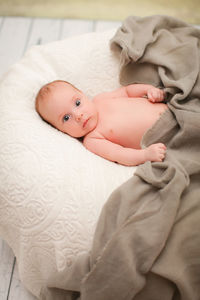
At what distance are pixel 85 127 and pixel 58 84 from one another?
18 cm

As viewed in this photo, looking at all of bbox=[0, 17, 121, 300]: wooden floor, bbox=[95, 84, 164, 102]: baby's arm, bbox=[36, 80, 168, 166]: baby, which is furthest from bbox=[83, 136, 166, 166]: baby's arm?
bbox=[0, 17, 121, 300]: wooden floor

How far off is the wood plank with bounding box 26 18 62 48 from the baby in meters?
0.79

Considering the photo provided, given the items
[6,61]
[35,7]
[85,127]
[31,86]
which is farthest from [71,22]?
[85,127]

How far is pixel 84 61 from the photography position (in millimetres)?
1310

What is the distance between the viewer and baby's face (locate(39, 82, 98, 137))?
45.8 inches

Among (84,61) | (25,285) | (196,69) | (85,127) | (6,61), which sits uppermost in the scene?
(196,69)

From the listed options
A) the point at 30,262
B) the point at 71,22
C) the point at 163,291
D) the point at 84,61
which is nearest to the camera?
the point at 163,291

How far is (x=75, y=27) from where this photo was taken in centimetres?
194

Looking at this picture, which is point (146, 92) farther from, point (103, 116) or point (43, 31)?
point (43, 31)

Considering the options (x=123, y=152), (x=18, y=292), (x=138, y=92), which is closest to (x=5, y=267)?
(x=18, y=292)

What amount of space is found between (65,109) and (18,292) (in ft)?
2.11

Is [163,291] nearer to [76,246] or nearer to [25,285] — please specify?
[76,246]

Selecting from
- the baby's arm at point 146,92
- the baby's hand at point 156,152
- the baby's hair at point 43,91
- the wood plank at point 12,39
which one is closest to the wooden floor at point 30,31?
the wood plank at point 12,39

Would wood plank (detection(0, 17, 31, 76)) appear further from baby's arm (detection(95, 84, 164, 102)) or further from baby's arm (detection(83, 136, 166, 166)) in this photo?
baby's arm (detection(83, 136, 166, 166))
